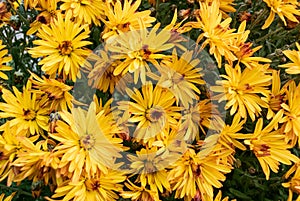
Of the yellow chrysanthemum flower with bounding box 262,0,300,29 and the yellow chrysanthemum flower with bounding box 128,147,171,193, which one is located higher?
the yellow chrysanthemum flower with bounding box 262,0,300,29

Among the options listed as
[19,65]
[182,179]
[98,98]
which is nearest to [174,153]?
[182,179]

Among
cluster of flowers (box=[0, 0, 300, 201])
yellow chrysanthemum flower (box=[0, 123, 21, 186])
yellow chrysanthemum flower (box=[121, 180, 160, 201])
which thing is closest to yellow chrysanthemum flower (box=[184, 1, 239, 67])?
cluster of flowers (box=[0, 0, 300, 201])

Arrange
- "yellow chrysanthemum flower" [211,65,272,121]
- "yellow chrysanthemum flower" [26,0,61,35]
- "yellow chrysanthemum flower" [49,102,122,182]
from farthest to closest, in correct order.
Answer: "yellow chrysanthemum flower" [26,0,61,35] < "yellow chrysanthemum flower" [211,65,272,121] < "yellow chrysanthemum flower" [49,102,122,182]

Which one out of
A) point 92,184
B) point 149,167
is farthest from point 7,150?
point 149,167

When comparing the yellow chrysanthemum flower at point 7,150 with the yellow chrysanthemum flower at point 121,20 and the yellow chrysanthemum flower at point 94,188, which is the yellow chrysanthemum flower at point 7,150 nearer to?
the yellow chrysanthemum flower at point 94,188

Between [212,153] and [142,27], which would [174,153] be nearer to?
[212,153]

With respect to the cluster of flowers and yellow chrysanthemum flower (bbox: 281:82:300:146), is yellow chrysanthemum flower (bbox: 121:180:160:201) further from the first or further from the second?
yellow chrysanthemum flower (bbox: 281:82:300:146)

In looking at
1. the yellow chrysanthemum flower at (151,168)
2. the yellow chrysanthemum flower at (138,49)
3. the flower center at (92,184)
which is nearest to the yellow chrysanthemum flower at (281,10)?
the yellow chrysanthemum flower at (138,49)
